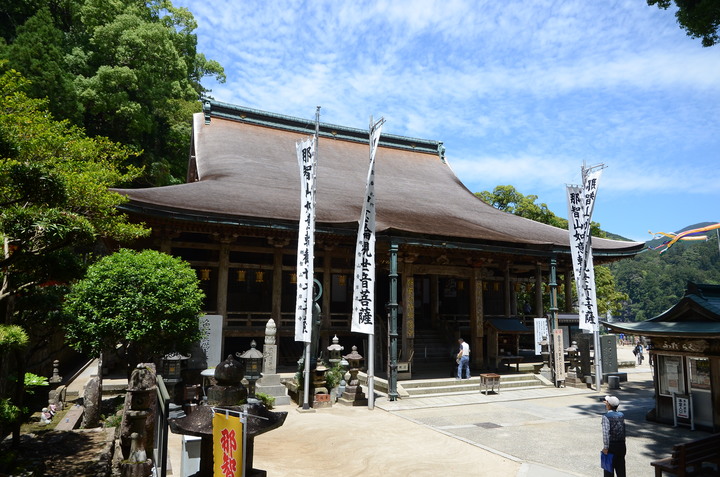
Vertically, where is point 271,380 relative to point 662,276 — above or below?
below

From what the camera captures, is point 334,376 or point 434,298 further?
point 434,298

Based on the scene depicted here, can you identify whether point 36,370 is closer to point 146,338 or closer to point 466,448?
point 146,338

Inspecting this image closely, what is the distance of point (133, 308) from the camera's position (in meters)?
10.3

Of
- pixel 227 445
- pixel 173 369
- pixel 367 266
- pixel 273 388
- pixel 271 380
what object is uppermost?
pixel 367 266

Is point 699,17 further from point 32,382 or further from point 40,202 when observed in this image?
point 32,382

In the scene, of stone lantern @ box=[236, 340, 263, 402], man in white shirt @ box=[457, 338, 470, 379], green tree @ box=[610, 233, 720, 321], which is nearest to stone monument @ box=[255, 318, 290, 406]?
stone lantern @ box=[236, 340, 263, 402]

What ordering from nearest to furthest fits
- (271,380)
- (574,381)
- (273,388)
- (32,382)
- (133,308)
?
1. (133,308)
2. (32,382)
3. (273,388)
4. (271,380)
5. (574,381)

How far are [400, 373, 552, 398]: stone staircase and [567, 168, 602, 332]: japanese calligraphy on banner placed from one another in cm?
302

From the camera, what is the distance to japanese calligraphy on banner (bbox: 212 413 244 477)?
398 cm

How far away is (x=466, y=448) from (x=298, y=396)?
208 inches

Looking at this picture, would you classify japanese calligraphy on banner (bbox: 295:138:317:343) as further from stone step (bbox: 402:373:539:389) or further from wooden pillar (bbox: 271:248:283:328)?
stone step (bbox: 402:373:539:389)

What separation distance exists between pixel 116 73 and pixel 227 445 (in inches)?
990

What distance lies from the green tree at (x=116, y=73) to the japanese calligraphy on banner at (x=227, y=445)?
20.7 metres

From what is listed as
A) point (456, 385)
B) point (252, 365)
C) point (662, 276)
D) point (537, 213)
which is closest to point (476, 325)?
point (456, 385)
